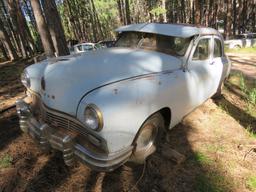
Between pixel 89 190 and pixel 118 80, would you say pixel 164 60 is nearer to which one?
pixel 118 80

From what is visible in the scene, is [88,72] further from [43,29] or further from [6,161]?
[43,29]

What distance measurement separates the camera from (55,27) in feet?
24.4

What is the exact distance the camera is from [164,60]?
11.6ft

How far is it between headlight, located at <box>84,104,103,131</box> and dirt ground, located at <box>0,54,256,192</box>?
1.03 meters

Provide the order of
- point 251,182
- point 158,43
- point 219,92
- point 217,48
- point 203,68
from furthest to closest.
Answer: point 219,92 → point 217,48 → point 203,68 → point 158,43 → point 251,182

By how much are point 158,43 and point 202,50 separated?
2.90 feet

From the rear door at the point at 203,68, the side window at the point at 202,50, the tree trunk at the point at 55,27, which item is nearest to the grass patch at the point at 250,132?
the rear door at the point at 203,68

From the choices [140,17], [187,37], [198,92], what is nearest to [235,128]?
[198,92]

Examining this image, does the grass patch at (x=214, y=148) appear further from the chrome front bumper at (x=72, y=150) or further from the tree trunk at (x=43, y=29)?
the tree trunk at (x=43, y=29)

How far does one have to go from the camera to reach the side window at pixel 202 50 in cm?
406

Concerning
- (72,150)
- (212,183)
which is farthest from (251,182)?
(72,150)

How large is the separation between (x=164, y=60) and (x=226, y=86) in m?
4.11

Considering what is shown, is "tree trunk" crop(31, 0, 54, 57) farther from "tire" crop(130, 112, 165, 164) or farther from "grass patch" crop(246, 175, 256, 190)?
"grass patch" crop(246, 175, 256, 190)

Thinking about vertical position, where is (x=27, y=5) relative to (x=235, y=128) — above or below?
above
